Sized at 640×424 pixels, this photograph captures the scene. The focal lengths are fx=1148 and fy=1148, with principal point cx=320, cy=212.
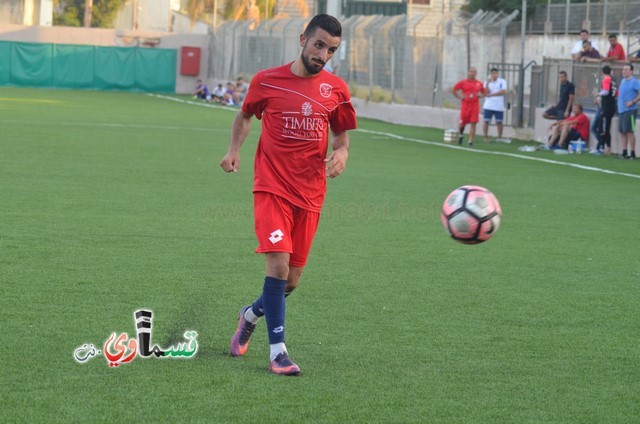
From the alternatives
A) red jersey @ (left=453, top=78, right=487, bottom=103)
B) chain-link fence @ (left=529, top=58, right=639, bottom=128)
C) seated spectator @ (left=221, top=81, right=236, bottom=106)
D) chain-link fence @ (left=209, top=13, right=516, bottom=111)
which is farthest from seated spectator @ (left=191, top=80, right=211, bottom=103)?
red jersey @ (left=453, top=78, right=487, bottom=103)

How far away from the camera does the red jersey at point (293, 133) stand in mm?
6430

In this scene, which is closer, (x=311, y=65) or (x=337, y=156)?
(x=311, y=65)

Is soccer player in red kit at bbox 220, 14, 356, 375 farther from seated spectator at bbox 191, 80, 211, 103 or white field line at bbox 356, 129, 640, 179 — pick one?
seated spectator at bbox 191, 80, 211, 103

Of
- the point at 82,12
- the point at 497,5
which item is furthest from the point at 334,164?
the point at 82,12

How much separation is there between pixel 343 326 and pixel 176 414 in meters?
2.30

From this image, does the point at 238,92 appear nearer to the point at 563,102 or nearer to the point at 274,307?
the point at 563,102

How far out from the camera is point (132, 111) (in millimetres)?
37656

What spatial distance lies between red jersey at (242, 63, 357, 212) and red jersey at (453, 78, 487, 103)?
21537 mm

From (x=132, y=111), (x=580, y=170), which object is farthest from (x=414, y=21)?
(x=580, y=170)

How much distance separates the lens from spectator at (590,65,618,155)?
82.7 ft

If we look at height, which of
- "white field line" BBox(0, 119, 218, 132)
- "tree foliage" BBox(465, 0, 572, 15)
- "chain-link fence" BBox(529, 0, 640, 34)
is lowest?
Answer: "white field line" BBox(0, 119, 218, 132)

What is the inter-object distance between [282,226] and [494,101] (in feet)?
78.5

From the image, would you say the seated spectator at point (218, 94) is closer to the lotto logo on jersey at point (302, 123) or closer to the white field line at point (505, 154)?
the white field line at point (505, 154)

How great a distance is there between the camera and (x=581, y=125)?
87.3 ft
